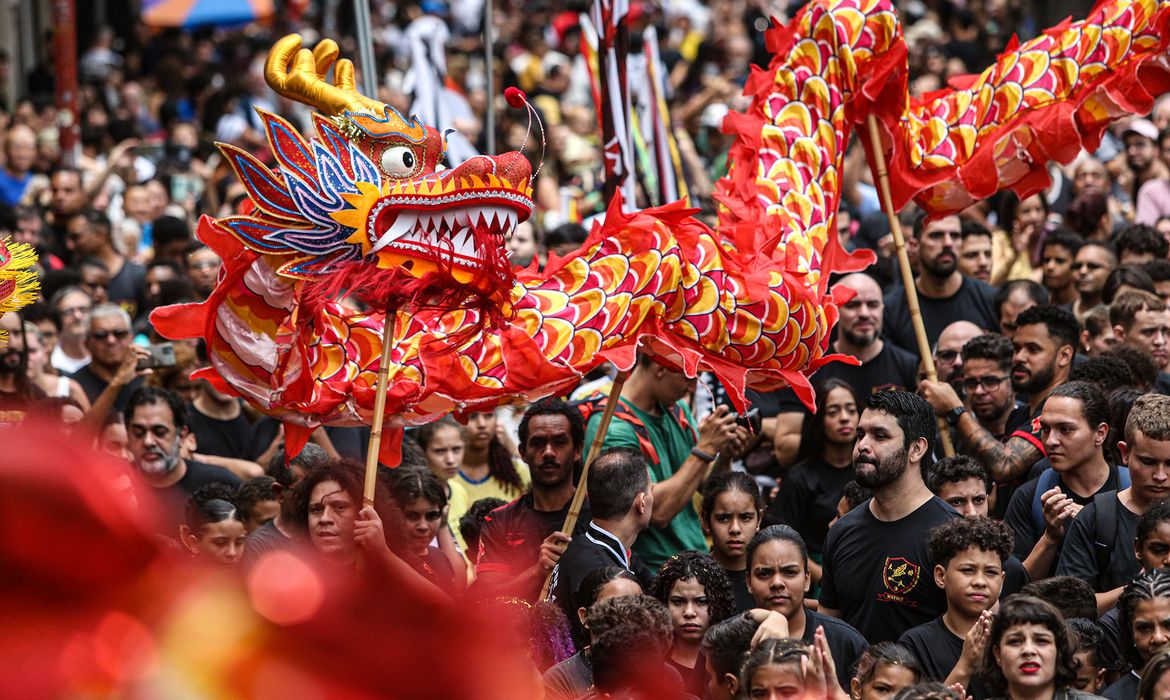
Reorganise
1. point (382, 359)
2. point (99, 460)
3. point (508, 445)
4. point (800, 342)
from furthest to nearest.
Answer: point (508, 445) → point (800, 342) → point (382, 359) → point (99, 460)

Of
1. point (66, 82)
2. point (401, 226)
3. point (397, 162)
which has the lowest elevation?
point (401, 226)

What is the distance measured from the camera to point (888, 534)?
582cm

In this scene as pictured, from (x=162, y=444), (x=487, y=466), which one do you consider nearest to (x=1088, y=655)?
(x=487, y=466)

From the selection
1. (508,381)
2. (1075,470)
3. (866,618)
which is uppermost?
(508,381)

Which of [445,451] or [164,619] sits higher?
[164,619]

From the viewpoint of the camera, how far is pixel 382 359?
504cm

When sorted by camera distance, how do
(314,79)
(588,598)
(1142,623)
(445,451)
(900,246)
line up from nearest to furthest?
(1142,623)
(314,79)
(588,598)
(900,246)
(445,451)

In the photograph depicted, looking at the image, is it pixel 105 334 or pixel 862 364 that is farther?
pixel 105 334

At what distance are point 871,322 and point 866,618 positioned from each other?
216 cm

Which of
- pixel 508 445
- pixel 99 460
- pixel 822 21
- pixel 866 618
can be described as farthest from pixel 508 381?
pixel 99 460

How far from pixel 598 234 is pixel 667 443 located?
1346 millimetres

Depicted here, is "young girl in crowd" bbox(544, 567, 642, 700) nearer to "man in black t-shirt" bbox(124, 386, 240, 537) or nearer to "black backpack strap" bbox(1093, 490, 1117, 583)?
"black backpack strap" bbox(1093, 490, 1117, 583)

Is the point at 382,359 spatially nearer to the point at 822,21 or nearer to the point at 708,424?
the point at 708,424

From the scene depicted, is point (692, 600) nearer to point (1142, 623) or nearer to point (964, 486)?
point (964, 486)
